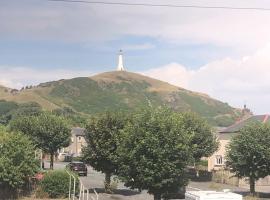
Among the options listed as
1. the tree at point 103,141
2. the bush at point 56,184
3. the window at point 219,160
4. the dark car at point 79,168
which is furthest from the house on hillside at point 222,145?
the bush at point 56,184

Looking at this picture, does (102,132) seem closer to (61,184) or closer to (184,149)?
(61,184)

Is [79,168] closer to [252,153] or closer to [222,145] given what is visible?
[222,145]

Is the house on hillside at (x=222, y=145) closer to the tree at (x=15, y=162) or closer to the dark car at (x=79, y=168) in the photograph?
the dark car at (x=79, y=168)

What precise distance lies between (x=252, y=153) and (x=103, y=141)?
1317 centimetres

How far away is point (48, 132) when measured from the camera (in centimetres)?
6322

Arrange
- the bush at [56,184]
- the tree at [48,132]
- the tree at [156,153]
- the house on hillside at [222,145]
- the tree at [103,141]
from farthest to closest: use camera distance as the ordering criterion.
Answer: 1. the house on hillside at [222,145]
2. the tree at [48,132]
3. the tree at [103,141]
4. the bush at [56,184]
5. the tree at [156,153]

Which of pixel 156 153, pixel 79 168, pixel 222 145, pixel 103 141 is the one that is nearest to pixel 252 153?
pixel 103 141

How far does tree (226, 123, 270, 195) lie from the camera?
4419 cm

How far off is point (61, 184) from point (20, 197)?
3021 mm

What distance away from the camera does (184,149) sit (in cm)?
3038

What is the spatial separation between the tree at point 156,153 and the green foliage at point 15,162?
875 centimetres

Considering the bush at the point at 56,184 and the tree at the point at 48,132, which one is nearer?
the bush at the point at 56,184

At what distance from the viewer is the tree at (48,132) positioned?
207 feet

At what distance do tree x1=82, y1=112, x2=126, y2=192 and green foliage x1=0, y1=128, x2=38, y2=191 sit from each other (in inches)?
173
